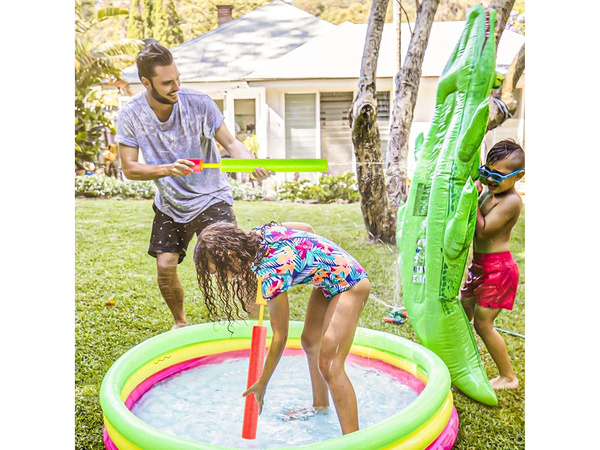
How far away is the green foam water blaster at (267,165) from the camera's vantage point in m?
3.25

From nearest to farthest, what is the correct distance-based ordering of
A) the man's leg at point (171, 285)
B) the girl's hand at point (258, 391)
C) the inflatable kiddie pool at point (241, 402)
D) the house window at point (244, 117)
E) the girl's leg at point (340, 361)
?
the inflatable kiddie pool at point (241, 402), the girl's leg at point (340, 361), the girl's hand at point (258, 391), the house window at point (244, 117), the man's leg at point (171, 285)

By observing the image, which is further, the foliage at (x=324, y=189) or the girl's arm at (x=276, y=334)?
the foliage at (x=324, y=189)

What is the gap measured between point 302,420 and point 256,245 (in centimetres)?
87

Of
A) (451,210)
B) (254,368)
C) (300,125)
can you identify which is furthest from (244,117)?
(254,368)

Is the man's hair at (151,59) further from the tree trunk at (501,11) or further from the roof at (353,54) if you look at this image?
the tree trunk at (501,11)

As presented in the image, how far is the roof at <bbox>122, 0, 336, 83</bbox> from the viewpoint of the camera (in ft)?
11.0

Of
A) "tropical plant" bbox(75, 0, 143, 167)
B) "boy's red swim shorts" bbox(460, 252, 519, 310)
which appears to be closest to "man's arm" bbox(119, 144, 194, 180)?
"tropical plant" bbox(75, 0, 143, 167)

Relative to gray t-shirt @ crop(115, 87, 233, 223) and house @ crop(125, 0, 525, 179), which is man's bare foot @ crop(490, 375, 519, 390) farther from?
gray t-shirt @ crop(115, 87, 233, 223)

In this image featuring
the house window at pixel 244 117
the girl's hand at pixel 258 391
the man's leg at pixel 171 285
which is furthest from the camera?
the man's leg at pixel 171 285

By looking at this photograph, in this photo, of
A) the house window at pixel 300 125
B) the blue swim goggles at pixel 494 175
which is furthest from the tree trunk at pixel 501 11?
the house window at pixel 300 125

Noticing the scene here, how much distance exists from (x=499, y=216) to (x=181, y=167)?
1640mm

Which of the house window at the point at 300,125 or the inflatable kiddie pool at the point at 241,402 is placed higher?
the house window at the point at 300,125

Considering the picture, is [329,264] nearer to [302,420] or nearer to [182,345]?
[302,420]

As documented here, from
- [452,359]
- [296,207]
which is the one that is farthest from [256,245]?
[452,359]
